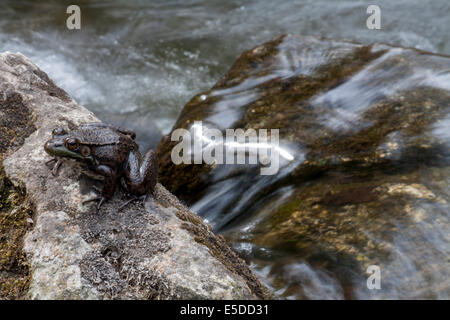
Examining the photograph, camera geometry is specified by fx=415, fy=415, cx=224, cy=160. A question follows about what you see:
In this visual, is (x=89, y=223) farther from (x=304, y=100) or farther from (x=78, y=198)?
(x=304, y=100)

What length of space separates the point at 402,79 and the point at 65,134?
5.07 metres

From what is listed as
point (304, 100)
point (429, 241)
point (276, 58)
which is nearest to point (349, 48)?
point (276, 58)

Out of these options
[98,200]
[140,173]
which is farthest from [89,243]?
[140,173]

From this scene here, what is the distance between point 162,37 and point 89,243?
34.0 ft

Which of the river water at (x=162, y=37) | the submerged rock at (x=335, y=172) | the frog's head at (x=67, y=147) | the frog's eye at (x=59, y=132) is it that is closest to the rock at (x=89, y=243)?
the frog's head at (x=67, y=147)

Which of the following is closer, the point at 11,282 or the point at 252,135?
the point at 11,282

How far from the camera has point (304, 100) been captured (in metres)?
6.50

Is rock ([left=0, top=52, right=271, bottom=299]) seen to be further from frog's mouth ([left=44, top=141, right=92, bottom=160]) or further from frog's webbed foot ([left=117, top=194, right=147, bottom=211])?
frog's mouth ([left=44, top=141, right=92, bottom=160])

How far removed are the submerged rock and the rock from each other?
3.35 feet

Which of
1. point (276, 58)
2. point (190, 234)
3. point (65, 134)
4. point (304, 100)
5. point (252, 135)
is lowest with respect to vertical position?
point (190, 234)

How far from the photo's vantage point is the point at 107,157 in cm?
381

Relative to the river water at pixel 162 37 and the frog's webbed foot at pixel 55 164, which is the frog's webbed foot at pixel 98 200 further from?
the river water at pixel 162 37

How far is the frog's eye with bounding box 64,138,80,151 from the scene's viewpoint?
3.70 metres

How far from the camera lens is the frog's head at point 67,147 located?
3.69m
